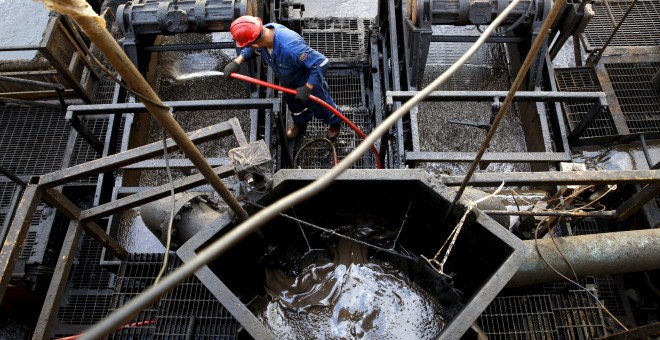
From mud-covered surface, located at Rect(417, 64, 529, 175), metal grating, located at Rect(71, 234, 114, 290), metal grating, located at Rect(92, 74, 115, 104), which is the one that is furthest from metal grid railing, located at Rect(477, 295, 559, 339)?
metal grating, located at Rect(92, 74, 115, 104)

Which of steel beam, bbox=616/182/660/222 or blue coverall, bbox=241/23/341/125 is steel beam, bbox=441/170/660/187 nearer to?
steel beam, bbox=616/182/660/222

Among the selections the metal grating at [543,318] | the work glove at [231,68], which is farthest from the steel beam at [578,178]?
the work glove at [231,68]

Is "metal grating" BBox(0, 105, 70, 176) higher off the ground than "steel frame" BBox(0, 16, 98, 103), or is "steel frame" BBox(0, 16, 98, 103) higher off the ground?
"steel frame" BBox(0, 16, 98, 103)

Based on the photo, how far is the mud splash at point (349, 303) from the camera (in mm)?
3213

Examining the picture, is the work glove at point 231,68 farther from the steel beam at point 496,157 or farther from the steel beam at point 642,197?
the steel beam at point 642,197

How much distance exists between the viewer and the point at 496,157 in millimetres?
4008

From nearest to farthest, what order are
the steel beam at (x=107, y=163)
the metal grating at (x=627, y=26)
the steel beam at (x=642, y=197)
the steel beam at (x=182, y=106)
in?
the steel beam at (x=107, y=163) < the steel beam at (x=642, y=197) < the steel beam at (x=182, y=106) < the metal grating at (x=627, y=26)

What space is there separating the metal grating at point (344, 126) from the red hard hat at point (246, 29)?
1.70m

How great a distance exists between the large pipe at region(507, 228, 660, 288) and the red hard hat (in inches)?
121

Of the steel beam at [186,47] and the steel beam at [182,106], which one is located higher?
the steel beam at [186,47]

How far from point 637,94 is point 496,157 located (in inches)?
127

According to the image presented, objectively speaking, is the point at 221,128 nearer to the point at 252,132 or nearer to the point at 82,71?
the point at 252,132

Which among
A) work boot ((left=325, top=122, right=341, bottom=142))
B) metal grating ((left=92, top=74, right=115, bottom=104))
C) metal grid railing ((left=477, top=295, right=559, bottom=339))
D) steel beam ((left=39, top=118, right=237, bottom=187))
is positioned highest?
steel beam ((left=39, top=118, right=237, bottom=187))

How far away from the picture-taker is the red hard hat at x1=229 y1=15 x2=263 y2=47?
427 centimetres
